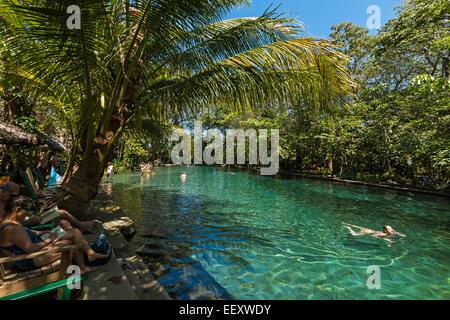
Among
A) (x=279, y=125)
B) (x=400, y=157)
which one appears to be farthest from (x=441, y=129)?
(x=279, y=125)

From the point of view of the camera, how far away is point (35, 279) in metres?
2.33

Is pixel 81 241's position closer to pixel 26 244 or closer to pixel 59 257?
pixel 59 257

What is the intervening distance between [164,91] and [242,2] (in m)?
2.43

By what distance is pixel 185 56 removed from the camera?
16.0 ft
